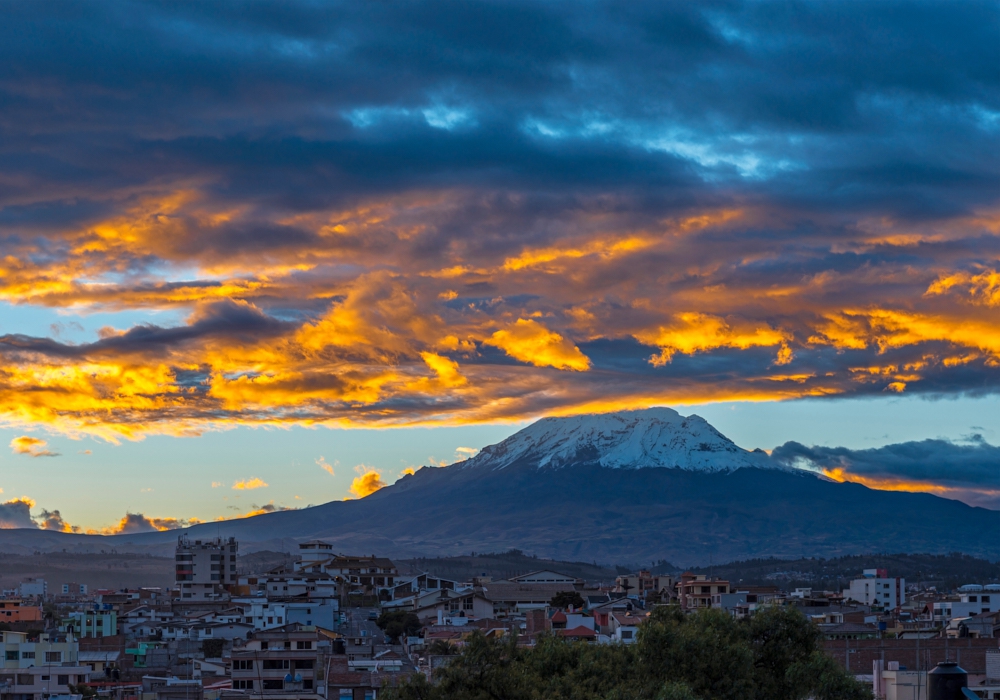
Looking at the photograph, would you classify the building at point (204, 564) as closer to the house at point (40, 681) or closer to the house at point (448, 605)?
the house at point (448, 605)

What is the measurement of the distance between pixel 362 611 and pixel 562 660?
2620 inches

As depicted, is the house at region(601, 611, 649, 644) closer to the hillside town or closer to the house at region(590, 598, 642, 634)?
the hillside town

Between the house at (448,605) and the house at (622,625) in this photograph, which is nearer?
the house at (622,625)

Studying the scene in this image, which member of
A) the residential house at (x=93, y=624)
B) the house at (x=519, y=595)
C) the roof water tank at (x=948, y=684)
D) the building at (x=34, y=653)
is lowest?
the residential house at (x=93, y=624)

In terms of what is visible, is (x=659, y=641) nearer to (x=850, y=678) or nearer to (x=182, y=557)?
(x=850, y=678)

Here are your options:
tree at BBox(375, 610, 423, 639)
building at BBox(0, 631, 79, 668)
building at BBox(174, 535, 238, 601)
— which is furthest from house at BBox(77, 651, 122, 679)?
building at BBox(174, 535, 238, 601)

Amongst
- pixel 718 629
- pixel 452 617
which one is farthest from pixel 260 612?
pixel 718 629

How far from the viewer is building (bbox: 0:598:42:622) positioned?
304ft

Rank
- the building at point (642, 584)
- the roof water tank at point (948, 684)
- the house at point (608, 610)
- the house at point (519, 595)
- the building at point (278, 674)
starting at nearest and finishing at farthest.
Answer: the roof water tank at point (948, 684) < the building at point (278, 674) < the house at point (608, 610) < the house at point (519, 595) < the building at point (642, 584)

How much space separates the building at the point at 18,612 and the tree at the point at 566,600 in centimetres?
3878

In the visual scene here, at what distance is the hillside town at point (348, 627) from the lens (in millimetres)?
49156

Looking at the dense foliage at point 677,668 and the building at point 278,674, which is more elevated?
the dense foliage at point 677,668

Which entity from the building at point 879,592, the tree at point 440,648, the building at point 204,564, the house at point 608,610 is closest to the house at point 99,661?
the tree at point 440,648

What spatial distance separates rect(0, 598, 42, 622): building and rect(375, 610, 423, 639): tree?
24417 millimetres
